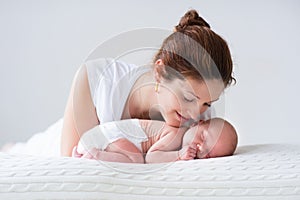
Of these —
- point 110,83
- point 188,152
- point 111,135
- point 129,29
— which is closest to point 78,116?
point 110,83

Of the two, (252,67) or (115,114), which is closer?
(115,114)

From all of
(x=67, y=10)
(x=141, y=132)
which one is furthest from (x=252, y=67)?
(x=141, y=132)

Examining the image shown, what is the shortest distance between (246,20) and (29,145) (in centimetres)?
111

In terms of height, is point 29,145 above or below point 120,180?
below

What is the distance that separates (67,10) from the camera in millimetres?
2590

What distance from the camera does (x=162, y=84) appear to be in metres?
1.30

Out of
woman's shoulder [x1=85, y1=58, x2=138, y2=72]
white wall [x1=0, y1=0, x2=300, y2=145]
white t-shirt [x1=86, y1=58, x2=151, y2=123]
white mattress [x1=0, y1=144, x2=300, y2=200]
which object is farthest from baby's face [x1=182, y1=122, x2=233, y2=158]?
white wall [x1=0, y1=0, x2=300, y2=145]

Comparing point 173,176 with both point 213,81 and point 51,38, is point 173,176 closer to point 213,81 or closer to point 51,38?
point 213,81

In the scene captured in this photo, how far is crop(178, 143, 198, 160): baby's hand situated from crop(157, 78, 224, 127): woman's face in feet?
0.22

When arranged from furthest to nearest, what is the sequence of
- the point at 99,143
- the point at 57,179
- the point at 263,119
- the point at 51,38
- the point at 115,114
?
the point at 51,38, the point at 263,119, the point at 115,114, the point at 99,143, the point at 57,179

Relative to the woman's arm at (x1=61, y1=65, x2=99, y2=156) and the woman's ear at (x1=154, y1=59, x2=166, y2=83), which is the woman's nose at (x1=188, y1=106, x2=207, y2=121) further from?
the woman's arm at (x1=61, y1=65, x2=99, y2=156)

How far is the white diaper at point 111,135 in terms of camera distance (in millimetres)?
1219

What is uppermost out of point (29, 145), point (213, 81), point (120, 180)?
point (213, 81)

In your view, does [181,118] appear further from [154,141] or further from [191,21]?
[191,21]
